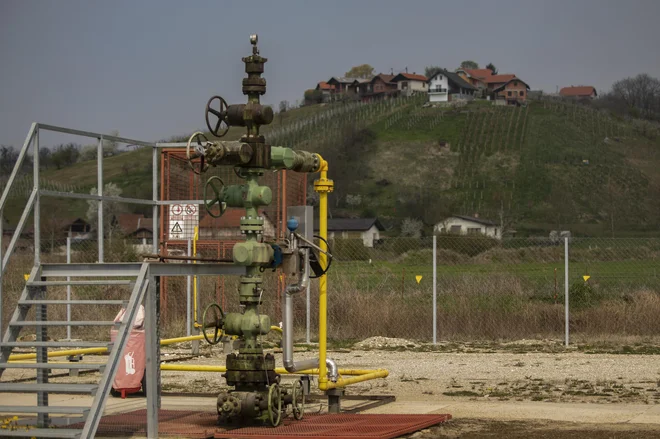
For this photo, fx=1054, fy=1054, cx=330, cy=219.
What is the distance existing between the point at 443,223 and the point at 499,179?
23606 mm

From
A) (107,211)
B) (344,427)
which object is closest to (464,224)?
(107,211)

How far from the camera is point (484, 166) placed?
→ 10231cm

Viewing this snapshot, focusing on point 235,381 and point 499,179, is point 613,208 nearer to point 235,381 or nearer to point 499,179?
point 499,179

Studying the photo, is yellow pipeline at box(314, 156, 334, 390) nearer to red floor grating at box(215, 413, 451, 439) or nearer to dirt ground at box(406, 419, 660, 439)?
red floor grating at box(215, 413, 451, 439)

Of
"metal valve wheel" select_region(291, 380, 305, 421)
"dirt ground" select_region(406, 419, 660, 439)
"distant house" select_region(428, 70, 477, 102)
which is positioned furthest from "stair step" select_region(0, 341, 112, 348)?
"distant house" select_region(428, 70, 477, 102)

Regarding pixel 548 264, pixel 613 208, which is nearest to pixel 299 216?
pixel 548 264

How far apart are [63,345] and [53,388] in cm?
42

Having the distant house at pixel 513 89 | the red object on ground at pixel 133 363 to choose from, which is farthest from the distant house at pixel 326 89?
the red object on ground at pixel 133 363

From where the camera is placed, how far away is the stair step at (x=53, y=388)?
8.66m

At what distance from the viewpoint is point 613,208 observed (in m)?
89.4

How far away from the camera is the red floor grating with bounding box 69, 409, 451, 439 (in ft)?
29.7

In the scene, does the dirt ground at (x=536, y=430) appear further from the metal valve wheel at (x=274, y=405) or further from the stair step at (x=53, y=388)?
the stair step at (x=53, y=388)

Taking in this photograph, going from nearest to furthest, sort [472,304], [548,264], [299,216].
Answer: [299,216] → [472,304] → [548,264]

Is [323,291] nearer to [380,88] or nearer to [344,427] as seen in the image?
[344,427]
